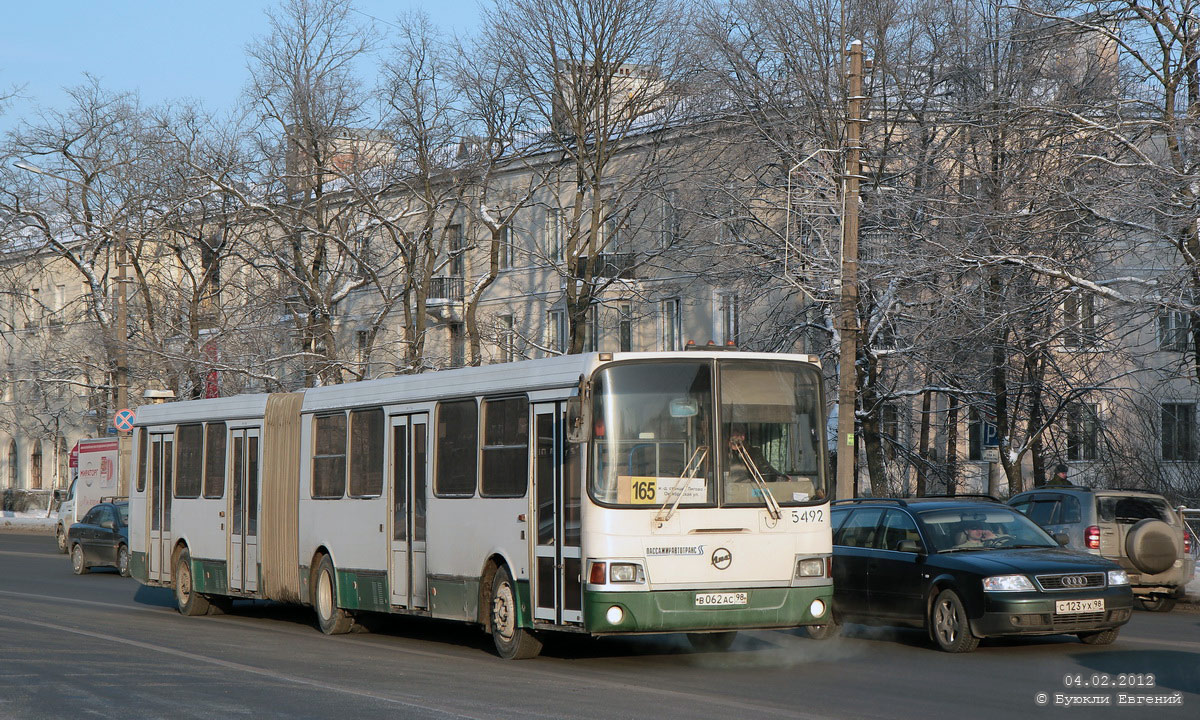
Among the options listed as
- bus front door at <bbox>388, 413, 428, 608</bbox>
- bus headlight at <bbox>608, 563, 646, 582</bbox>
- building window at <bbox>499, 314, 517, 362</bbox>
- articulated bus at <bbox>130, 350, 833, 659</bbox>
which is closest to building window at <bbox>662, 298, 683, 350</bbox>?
building window at <bbox>499, 314, 517, 362</bbox>

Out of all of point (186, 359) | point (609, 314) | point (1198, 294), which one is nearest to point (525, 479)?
point (1198, 294)

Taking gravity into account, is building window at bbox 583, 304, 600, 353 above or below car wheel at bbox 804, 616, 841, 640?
above

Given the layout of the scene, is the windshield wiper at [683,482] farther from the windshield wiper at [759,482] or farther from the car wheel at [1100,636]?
the car wheel at [1100,636]

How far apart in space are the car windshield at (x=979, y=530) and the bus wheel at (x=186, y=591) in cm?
998

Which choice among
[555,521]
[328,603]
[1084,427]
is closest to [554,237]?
[1084,427]

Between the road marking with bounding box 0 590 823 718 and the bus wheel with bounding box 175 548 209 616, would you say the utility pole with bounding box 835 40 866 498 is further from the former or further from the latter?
the bus wheel with bounding box 175 548 209 616

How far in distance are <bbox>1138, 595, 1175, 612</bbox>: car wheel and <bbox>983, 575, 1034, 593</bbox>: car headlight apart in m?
6.73

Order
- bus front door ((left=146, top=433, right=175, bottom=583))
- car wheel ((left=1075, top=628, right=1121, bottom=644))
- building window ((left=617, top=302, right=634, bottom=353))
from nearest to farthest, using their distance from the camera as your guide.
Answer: car wheel ((left=1075, top=628, right=1121, bottom=644))
bus front door ((left=146, top=433, right=175, bottom=583))
building window ((left=617, top=302, right=634, bottom=353))

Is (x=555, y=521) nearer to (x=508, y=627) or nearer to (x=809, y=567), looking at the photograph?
(x=508, y=627)

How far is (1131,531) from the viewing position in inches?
730

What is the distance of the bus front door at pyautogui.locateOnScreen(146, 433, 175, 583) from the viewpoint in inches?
802

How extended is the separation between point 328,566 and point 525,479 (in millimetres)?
4398

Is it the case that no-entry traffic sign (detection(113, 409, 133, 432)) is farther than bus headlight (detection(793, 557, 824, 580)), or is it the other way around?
no-entry traffic sign (detection(113, 409, 133, 432))

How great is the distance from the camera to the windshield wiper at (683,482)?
1230 centimetres
